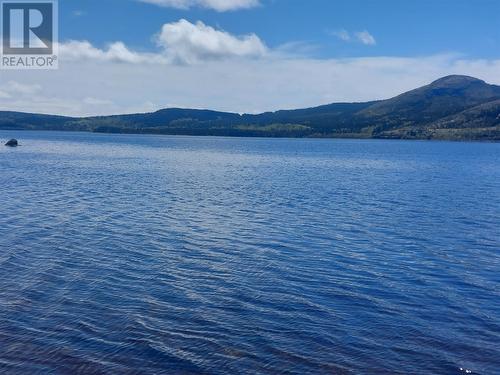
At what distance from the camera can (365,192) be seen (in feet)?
209

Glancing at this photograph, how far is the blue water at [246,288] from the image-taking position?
1736 centimetres

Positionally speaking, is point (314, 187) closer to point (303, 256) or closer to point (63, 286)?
point (303, 256)

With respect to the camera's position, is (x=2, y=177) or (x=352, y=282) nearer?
(x=352, y=282)

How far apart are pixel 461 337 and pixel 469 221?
26.5 meters

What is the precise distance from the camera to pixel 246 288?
957 inches

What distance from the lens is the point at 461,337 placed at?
1945 cm

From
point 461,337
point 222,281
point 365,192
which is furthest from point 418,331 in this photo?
point 365,192

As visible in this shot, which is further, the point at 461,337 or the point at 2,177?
the point at 2,177

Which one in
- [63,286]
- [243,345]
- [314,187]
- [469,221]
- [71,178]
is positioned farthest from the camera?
[71,178]

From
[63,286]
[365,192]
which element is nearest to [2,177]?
[365,192]

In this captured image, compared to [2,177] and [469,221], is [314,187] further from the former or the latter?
[2,177]

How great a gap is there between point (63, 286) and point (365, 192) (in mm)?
45603

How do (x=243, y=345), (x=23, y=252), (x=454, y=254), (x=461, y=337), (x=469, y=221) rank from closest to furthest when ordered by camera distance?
(x=243, y=345)
(x=461, y=337)
(x=23, y=252)
(x=454, y=254)
(x=469, y=221)

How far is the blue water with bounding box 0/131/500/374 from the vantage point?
17359 millimetres
